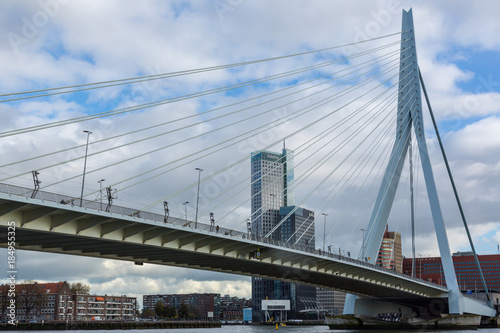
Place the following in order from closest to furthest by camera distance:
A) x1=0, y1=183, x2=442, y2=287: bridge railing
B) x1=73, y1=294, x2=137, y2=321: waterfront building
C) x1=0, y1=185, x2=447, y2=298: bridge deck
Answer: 1. x1=0, y1=183, x2=442, y2=287: bridge railing
2. x1=0, y1=185, x2=447, y2=298: bridge deck
3. x1=73, y1=294, x2=137, y2=321: waterfront building

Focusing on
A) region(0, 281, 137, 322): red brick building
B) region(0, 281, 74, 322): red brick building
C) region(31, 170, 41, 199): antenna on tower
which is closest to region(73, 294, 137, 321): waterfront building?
region(0, 281, 137, 322): red brick building

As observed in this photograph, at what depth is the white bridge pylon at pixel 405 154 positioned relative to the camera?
56.7 meters

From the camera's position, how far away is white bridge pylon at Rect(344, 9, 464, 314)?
5669 cm

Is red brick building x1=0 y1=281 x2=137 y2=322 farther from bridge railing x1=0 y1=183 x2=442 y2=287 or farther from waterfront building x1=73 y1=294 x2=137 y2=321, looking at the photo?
bridge railing x1=0 y1=183 x2=442 y2=287

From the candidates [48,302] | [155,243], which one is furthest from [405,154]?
[48,302]

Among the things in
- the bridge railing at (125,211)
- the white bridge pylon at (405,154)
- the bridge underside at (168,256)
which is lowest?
the bridge underside at (168,256)

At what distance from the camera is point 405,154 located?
5875cm

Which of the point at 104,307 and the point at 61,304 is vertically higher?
the point at 61,304

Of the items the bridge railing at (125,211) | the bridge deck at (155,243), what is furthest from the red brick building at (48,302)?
the bridge railing at (125,211)

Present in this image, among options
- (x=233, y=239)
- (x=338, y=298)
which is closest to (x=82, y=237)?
(x=233, y=239)

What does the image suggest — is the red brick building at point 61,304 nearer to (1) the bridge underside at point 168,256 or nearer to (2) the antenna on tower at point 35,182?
(1) the bridge underside at point 168,256

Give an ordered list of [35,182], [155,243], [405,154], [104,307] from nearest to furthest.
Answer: [35,182]
[155,243]
[405,154]
[104,307]

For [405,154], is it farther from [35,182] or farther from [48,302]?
[48,302]

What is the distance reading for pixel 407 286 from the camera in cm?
6669
